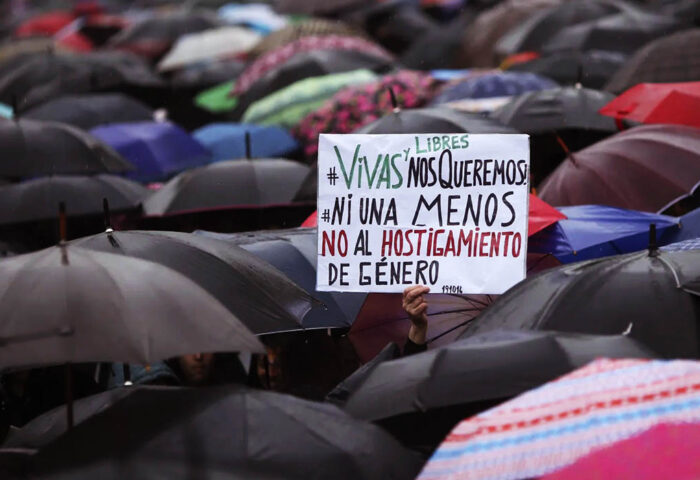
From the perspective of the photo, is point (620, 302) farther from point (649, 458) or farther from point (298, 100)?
point (298, 100)

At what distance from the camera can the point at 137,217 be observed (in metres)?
11.6

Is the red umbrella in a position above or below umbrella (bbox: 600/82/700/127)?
below

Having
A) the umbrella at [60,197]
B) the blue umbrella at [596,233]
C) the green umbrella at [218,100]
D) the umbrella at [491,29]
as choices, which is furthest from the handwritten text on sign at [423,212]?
the umbrella at [491,29]

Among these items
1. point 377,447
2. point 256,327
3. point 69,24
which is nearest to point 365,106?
point 256,327

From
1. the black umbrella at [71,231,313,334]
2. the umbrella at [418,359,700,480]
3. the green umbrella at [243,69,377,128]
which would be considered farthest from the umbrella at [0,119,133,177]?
Answer: the umbrella at [418,359,700,480]

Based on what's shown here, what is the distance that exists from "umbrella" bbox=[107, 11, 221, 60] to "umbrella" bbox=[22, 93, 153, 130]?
25.4ft

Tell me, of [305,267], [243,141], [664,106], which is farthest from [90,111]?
[305,267]

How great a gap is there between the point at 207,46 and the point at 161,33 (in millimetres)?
2351

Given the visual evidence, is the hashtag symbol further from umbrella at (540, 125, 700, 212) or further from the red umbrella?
the red umbrella

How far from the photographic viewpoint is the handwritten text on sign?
7332 mm

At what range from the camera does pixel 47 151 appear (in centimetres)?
1178

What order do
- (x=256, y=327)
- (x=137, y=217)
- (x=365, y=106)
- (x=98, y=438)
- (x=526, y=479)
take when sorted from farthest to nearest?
(x=365, y=106) → (x=137, y=217) → (x=256, y=327) → (x=98, y=438) → (x=526, y=479)

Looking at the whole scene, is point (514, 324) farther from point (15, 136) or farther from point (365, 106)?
point (365, 106)

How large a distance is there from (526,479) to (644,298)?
4.62 feet
